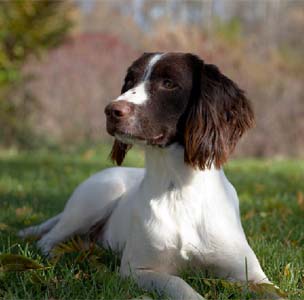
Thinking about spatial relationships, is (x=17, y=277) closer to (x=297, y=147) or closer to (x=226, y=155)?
(x=226, y=155)

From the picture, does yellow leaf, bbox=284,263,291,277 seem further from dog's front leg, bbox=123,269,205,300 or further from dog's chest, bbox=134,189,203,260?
dog's front leg, bbox=123,269,205,300

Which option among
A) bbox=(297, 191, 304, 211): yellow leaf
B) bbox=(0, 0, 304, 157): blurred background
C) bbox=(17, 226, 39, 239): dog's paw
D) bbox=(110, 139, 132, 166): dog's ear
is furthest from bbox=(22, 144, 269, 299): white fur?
bbox=(0, 0, 304, 157): blurred background

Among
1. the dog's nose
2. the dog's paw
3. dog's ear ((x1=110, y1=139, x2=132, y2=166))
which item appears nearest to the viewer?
the dog's nose

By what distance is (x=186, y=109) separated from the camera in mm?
3096

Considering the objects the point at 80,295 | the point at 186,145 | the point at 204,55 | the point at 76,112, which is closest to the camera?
the point at 80,295

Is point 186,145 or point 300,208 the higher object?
point 186,145

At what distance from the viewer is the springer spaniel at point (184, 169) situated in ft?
9.79

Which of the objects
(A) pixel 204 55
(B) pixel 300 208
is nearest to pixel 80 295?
(B) pixel 300 208

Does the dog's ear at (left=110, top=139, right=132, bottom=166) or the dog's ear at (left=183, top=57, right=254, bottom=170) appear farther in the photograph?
the dog's ear at (left=110, top=139, right=132, bottom=166)

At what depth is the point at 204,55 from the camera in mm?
14984

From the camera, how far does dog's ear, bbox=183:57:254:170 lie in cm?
301

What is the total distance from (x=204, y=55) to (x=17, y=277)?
12.7 m

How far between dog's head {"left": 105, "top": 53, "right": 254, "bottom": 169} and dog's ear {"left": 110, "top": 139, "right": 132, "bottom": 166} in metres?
0.43

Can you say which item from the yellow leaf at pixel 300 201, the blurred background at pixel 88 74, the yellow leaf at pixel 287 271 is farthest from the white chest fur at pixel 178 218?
the blurred background at pixel 88 74
